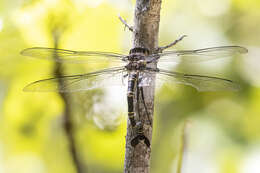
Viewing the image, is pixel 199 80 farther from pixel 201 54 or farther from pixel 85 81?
pixel 85 81

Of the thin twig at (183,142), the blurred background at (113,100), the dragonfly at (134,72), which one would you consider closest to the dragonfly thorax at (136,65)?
the dragonfly at (134,72)

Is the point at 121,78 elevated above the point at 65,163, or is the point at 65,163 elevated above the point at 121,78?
the point at 121,78

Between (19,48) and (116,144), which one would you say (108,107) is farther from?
(19,48)

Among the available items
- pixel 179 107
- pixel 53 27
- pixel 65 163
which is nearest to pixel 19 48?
pixel 53 27

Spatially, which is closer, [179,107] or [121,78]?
[121,78]

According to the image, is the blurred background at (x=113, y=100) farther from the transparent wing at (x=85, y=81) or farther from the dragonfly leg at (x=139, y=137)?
the dragonfly leg at (x=139, y=137)

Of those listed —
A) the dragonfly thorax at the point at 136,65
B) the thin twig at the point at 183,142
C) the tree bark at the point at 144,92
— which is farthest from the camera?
the thin twig at the point at 183,142

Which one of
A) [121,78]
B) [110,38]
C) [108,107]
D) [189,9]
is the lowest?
[108,107]

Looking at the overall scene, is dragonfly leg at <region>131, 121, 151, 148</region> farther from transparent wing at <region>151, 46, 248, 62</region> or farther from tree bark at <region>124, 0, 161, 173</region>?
transparent wing at <region>151, 46, 248, 62</region>
